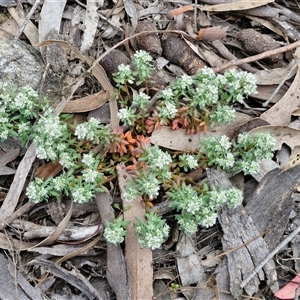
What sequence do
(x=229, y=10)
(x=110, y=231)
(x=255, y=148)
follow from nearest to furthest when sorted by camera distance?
(x=110, y=231) < (x=255, y=148) < (x=229, y=10)

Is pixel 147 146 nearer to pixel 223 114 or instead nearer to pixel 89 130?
pixel 89 130

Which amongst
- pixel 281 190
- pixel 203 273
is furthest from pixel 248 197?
pixel 203 273

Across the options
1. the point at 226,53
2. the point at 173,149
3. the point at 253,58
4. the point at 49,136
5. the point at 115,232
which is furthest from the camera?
the point at 226,53

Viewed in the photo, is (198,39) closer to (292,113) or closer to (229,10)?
(229,10)

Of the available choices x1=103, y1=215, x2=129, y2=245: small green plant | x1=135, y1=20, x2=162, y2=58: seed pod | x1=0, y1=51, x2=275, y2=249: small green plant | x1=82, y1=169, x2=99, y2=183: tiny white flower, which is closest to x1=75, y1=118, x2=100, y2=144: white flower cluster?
x1=0, y1=51, x2=275, y2=249: small green plant

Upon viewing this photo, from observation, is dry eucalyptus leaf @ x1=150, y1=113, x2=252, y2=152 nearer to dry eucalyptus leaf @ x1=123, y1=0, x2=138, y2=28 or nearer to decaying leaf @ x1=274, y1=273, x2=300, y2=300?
dry eucalyptus leaf @ x1=123, y1=0, x2=138, y2=28

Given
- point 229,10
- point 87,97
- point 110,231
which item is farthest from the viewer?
point 229,10

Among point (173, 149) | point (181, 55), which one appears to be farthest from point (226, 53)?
point (173, 149)

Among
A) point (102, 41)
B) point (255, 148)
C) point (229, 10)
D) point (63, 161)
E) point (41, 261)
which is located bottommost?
point (41, 261)
